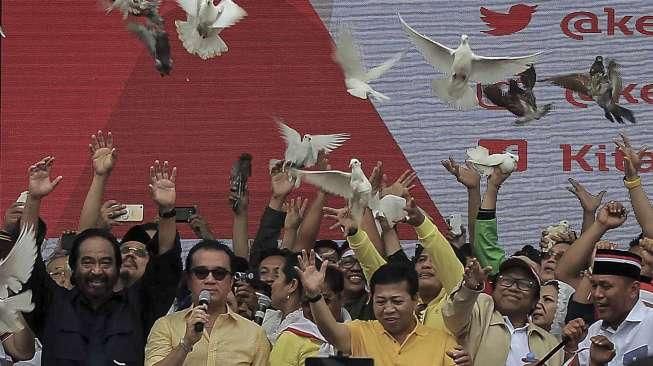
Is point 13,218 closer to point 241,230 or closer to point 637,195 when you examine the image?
point 241,230

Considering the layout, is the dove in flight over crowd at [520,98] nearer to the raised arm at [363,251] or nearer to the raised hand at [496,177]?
→ the raised hand at [496,177]

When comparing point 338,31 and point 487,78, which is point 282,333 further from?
point 338,31

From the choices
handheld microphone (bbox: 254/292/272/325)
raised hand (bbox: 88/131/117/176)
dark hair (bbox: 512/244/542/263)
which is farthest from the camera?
dark hair (bbox: 512/244/542/263)

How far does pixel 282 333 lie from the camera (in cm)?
627

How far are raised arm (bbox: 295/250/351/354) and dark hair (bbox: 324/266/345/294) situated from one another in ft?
2.08

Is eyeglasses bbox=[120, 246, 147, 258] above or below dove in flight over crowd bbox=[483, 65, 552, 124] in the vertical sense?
below

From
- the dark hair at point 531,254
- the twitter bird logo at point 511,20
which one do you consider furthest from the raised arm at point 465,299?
the twitter bird logo at point 511,20

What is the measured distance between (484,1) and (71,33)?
2500 mm

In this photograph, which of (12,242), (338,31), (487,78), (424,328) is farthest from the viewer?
(338,31)

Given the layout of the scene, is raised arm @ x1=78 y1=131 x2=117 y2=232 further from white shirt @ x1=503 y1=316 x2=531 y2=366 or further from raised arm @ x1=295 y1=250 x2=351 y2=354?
white shirt @ x1=503 y1=316 x2=531 y2=366

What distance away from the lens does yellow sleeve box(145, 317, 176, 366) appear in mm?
5973

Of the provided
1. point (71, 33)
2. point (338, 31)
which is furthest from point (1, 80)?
point (338, 31)

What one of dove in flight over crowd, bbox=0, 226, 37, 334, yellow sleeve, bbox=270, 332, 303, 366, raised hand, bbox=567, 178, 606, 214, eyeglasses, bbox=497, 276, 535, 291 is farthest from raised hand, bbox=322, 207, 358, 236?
raised hand, bbox=567, 178, 606, 214

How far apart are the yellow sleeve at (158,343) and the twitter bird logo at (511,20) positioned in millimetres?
3614
